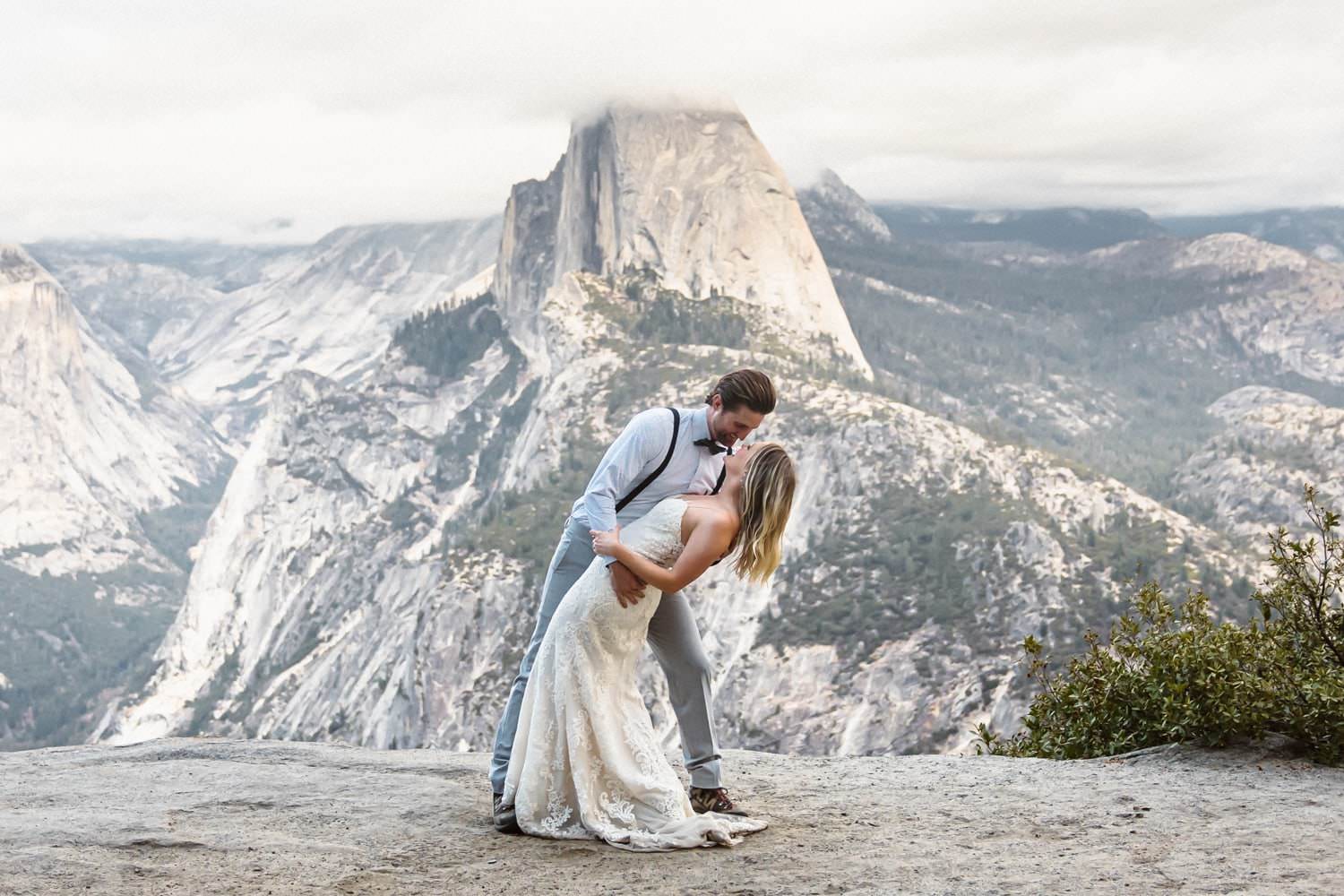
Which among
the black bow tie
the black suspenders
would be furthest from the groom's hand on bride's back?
the black bow tie

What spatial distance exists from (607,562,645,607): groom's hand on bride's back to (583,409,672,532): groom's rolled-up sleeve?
339 mm

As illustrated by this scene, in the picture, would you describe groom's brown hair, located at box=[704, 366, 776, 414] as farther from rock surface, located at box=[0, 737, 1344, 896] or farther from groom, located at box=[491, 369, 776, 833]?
rock surface, located at box=[0, 737, 1344, 896]

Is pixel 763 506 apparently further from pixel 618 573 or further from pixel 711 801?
pixel 711 801

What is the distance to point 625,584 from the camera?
34.1ft

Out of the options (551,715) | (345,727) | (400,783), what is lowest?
(345,727)

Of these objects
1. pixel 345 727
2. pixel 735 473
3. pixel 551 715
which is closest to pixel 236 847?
pixel 551 715

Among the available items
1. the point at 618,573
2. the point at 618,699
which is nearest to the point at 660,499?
the point at 618,573

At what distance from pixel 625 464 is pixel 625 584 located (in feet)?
3.07

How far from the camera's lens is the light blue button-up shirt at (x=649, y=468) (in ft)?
34.0

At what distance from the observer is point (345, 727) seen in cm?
14475

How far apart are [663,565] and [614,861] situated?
225 cm

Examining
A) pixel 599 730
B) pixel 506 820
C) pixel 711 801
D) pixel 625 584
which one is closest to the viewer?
pixel 625 584

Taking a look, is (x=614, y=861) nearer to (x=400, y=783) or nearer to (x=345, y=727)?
(x=400, y=783)

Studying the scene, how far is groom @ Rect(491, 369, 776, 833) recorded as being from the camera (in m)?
10.4
